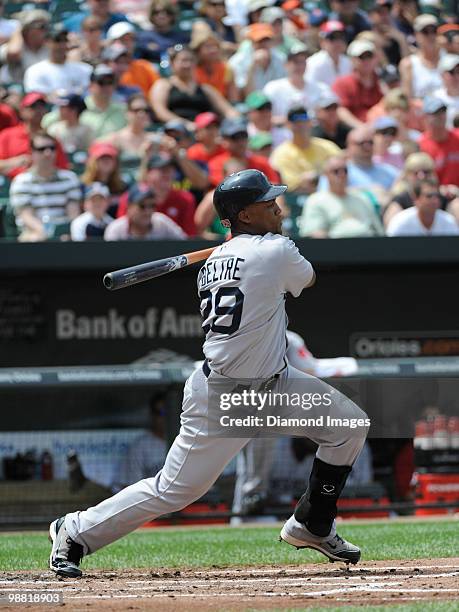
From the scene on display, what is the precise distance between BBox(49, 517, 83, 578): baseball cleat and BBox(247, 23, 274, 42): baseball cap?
8.47m

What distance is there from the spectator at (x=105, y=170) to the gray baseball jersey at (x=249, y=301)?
5.72 metres

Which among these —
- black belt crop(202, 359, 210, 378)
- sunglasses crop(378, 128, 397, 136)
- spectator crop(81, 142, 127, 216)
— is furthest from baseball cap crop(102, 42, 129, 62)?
black belt crop(202, 359, 210, 378)

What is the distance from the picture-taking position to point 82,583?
4.93 m

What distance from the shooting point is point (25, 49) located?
40.2 ft

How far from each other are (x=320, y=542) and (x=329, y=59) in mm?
8600

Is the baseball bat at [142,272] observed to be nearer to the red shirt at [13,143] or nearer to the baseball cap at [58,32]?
the red shirt at [13,143]

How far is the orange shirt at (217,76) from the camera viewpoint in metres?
12.5

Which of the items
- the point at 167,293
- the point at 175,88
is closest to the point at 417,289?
the point at 167,293

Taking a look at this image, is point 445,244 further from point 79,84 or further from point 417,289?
point 79,84

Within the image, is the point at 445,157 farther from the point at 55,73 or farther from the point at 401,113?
the point at 55,73

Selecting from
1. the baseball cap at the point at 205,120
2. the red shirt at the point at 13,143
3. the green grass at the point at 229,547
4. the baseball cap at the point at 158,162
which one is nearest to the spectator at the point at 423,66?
the baseball cap at the point at 205,120

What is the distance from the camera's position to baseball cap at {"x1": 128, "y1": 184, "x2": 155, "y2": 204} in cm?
986

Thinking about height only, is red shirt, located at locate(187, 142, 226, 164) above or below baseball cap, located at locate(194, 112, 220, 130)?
below

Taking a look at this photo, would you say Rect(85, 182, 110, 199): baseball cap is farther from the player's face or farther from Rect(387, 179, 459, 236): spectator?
the player's face
